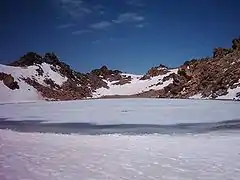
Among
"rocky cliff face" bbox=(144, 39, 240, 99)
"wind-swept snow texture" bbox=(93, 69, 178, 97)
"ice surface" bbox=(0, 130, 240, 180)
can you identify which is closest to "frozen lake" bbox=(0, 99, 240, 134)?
"ice surface" bbox=(0, 130, 240, 180)

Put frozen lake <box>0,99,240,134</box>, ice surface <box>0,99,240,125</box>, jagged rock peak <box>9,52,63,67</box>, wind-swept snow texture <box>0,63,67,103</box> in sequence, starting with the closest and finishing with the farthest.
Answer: frozen lake <box>0,99,240,134</box>
ice surface <box>0,99,240,125</box>
wind-swept snow texture <box>0,63,67,103</box>
jagged rock peak <box>9,52,63,67</box>

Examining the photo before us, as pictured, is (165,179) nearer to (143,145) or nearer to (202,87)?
(143,145)

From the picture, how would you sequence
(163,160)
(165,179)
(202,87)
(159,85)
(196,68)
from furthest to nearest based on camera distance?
(159,85), (196,68), (202,87), (163,160), (165,179)

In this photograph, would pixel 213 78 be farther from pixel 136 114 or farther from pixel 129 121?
pixel 129 121

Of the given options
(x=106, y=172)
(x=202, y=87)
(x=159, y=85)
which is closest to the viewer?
(x=106, y=172)

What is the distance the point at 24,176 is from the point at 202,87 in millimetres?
40843

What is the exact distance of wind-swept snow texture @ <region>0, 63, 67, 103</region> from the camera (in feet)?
158

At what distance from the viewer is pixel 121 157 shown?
7613 mm

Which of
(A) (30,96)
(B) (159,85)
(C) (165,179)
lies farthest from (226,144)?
(B) (159,85)

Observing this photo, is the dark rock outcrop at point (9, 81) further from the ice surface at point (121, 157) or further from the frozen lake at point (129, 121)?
the ice surface at point (121, 157)

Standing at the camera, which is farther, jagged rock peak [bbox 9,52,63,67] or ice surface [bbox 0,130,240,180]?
jagged rock peak [bbox 9,52,63,67]

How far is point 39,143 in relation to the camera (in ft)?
32.0

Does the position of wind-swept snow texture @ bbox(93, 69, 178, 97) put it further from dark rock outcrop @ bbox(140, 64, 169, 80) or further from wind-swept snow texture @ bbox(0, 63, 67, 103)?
wind-swept snow texture @ bbox(0, 63, 67, 103)

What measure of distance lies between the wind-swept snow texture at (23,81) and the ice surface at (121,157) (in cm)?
3765
